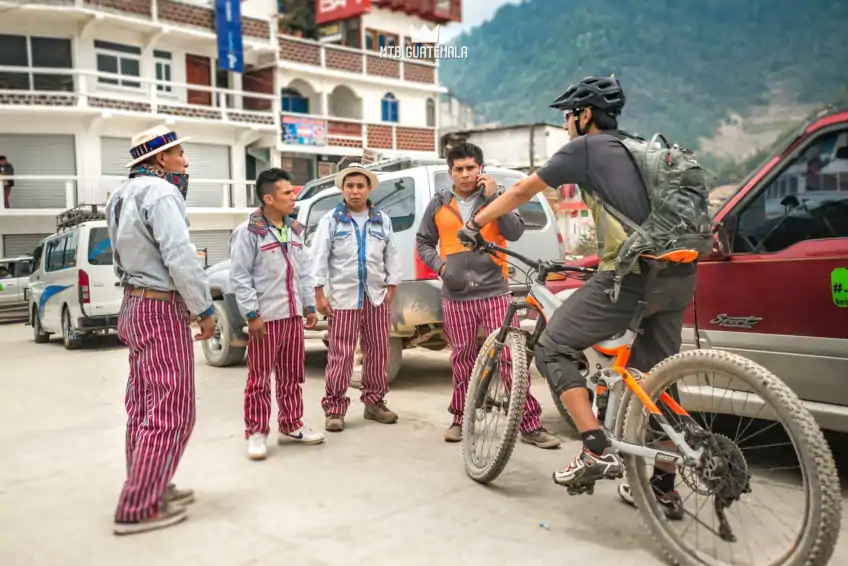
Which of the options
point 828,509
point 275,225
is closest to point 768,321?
point 828,509

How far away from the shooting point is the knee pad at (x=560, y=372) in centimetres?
329

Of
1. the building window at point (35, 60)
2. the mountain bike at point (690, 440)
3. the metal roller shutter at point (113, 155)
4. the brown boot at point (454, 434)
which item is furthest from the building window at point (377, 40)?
the mountain bike at point (690, 440)

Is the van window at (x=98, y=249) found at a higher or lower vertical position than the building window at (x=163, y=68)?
lower

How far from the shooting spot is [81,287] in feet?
36.1

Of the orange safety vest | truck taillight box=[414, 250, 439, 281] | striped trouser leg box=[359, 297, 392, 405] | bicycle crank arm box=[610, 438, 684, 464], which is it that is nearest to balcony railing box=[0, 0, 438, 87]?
truck taillight box=[414, 250, 439, 281]

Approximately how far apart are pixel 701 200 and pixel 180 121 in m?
22.2

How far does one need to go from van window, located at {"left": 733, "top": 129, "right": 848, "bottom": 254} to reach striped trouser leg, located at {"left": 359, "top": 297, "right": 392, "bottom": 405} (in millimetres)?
2415

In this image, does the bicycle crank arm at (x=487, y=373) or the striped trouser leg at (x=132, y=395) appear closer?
the striped trouser leg at (x=132, y=395)

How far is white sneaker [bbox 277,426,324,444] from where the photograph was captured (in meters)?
4.93

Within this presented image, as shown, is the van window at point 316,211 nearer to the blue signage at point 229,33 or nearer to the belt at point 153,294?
the belt at point 153,294

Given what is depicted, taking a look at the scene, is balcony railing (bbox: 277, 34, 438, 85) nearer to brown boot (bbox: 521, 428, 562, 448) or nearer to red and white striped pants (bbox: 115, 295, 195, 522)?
brown boot (bbox: 521, 428, 562, 448)

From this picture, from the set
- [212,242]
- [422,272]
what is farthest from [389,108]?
[422,272]

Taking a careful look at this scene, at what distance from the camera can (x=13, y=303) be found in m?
16.6

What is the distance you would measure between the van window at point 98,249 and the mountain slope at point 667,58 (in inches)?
1937
